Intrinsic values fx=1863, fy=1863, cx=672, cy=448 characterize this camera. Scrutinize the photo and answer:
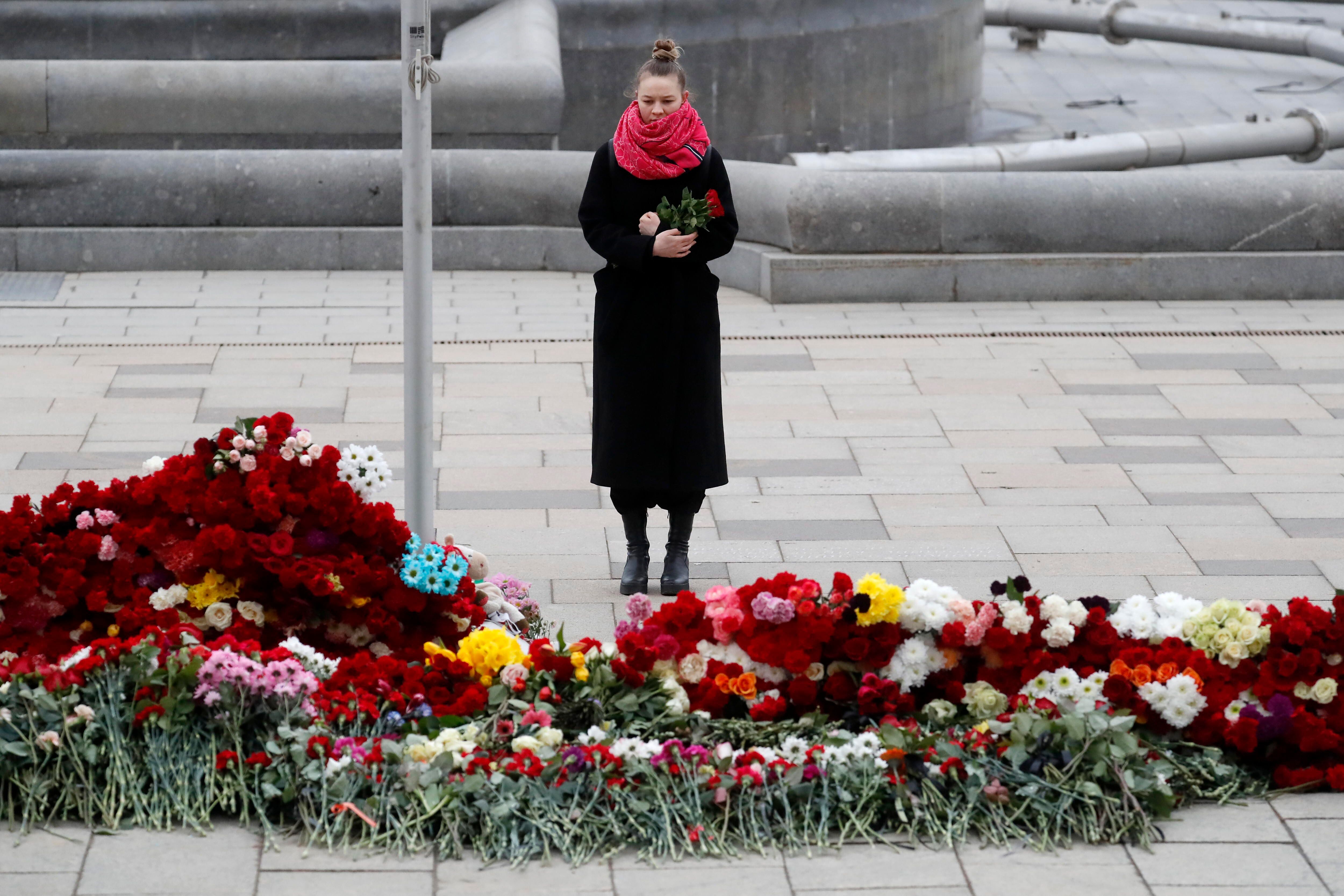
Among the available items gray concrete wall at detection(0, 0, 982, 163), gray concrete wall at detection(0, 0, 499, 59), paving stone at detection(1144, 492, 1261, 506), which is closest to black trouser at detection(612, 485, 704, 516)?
paving stone at detection(1144, 492, 1261, 506)

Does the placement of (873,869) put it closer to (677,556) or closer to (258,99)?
(677,556)

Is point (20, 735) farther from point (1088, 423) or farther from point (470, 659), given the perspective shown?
point (1088, 423)

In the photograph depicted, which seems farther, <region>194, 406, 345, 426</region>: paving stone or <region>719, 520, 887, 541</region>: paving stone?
<region>194, 406, 345, 426</region>: paving stone

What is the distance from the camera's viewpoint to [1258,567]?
6.39 m

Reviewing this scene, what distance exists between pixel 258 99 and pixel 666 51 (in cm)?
740

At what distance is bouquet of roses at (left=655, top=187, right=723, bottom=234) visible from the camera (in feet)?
18.6

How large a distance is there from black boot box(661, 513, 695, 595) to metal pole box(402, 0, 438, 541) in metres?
0.85

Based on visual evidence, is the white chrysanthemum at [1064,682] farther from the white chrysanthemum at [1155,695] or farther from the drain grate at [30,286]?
the drain grate at [30,286]

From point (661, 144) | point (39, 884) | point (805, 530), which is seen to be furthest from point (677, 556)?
point (39, 884)

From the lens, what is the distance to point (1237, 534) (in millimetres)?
6777

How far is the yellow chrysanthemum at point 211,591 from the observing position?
4.76 m

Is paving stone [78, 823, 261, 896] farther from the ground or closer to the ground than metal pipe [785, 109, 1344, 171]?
farther from the ground

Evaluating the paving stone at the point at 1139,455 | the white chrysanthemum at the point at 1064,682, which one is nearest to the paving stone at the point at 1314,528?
the paving stone at the point at 1139,455

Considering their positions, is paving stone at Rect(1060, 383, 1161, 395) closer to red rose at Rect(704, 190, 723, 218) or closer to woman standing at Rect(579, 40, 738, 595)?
woman standing at Rect(579, 40, 738, 595)
